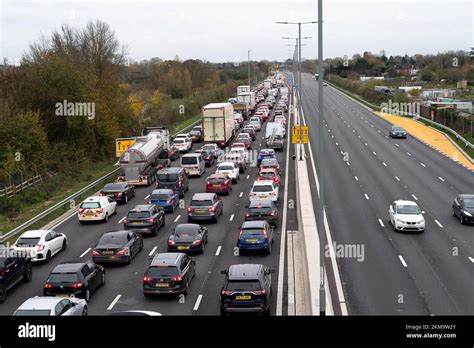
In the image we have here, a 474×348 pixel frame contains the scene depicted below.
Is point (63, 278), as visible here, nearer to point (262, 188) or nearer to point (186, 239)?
point (186, 239)

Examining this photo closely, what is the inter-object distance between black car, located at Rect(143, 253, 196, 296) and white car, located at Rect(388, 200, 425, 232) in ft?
39.7

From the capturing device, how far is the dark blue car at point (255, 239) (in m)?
24.5

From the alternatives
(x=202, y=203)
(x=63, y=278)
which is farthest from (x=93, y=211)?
(x=63, y=278)

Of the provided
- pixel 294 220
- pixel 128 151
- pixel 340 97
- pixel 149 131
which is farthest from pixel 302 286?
pixel 340 97

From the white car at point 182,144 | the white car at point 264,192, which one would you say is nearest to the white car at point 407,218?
the white car at point 264,192

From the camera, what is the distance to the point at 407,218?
28.4 metres

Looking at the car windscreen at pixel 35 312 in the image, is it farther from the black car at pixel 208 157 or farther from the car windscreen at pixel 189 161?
the black car at pixel 208 157

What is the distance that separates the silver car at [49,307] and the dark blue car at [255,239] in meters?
8.74

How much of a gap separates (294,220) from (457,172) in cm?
1878

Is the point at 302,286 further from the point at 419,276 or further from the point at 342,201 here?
the point at 342,201

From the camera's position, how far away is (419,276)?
21859mm

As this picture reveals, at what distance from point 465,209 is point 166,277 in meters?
16.4

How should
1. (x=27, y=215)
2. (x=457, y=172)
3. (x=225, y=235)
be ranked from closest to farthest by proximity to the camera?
(x=225, y=235), (x=27, y=215), (x=457, y=172)

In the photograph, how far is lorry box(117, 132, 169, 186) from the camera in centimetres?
4197
